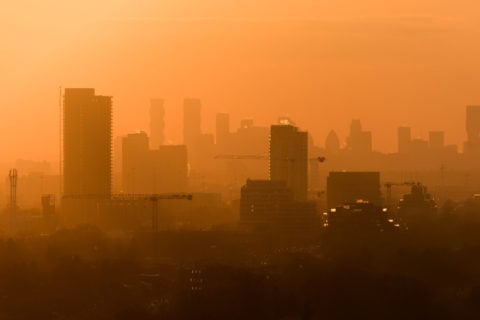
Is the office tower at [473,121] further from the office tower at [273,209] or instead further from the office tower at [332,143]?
the office tower at [273,209]

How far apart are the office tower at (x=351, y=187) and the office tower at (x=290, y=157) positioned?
3.52 m

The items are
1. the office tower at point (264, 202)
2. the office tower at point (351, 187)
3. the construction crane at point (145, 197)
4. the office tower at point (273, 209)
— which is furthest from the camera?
the office tower at point (351, 187)

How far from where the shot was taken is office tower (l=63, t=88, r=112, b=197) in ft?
332

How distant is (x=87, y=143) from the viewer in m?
104

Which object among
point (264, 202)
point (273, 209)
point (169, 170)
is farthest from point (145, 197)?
point (169, 170)

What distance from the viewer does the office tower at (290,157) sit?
10700cm

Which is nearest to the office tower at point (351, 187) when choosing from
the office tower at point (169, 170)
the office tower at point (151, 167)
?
the office tower at point (151, 167)

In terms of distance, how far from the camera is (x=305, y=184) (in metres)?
107

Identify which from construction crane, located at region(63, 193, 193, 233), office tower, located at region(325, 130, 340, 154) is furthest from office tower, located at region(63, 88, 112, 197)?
office tower, located at region(325, 130, 340, 154)

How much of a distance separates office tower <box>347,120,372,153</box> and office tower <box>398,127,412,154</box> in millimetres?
4051

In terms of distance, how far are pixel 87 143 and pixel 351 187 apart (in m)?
15.3

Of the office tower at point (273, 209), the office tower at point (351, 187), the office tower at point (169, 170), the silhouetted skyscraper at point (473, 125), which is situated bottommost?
the office tower at point (273, 209)

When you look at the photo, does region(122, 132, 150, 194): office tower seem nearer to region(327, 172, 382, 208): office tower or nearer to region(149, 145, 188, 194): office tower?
region(149, 145, 188, 194): office tower

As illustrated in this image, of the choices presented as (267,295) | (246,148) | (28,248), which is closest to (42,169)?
(246,148)
